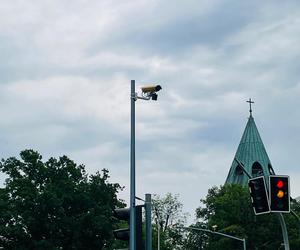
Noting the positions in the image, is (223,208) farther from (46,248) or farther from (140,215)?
(140,215)

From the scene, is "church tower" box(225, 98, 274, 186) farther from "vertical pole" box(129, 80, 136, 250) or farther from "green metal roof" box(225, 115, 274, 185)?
"vertical pole" box(129, 80, 136, 250)

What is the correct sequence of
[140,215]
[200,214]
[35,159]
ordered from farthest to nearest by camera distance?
[200,214] < [35,159] < [140,215]

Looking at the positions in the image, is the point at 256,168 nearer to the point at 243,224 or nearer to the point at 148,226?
the point at 243,224

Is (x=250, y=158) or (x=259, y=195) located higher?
(x=250, y=158)

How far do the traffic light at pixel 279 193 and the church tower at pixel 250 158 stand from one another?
84.2 metres

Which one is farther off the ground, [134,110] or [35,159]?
[35,159]

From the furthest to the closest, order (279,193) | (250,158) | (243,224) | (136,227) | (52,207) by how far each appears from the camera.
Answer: (250,158) → (243,224) → (52,207) → (279,193) → (136,227)

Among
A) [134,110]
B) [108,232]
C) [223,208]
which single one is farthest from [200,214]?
[134,110]

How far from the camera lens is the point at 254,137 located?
106m

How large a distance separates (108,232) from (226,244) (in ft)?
71.9

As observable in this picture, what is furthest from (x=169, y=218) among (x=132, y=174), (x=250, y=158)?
(x=132, y=174)

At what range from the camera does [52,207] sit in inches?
2199

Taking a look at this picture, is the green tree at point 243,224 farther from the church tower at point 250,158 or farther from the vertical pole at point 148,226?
the vertical pole at point 148,226

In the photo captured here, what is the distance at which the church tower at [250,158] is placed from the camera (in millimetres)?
102625
